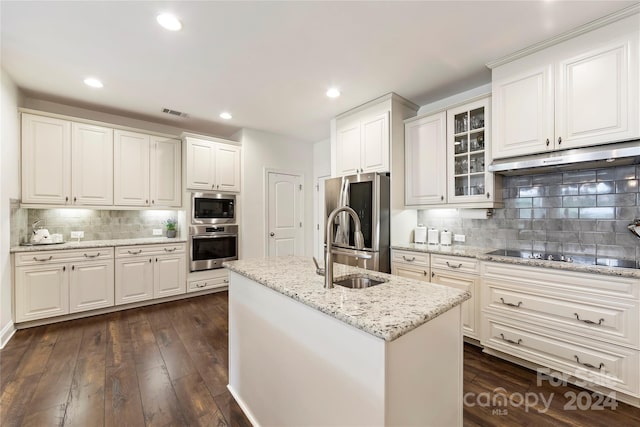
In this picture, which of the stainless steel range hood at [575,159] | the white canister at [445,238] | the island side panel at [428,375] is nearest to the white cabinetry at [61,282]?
the island side panel at [428,375]

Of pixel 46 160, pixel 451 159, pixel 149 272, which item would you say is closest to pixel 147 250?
pixel 149 272

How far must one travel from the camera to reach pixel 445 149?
2984 mm

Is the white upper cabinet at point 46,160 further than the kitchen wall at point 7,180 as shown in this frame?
Yes

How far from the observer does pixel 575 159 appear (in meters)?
2.04

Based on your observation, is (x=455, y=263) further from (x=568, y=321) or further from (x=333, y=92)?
(x=333, y=92)

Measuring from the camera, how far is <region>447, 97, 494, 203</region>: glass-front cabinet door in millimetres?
2686

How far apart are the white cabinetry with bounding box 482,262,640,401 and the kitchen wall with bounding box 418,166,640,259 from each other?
60 centimetres

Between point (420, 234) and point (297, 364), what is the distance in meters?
2.49

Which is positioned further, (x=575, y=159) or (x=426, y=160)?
(x=426, y=160)

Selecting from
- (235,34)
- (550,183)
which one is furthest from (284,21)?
(550,183)

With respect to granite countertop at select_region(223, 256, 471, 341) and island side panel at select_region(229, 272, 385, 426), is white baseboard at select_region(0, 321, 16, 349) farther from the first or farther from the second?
granite countertop at select_region(223, 256, 471, 341)

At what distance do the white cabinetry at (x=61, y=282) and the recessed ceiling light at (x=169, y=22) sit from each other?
2.79 m

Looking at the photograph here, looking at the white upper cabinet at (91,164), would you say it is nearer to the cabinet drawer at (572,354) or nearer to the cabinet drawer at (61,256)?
the cabinet drawer at (61,256)

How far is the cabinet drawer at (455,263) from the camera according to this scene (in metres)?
2.52
